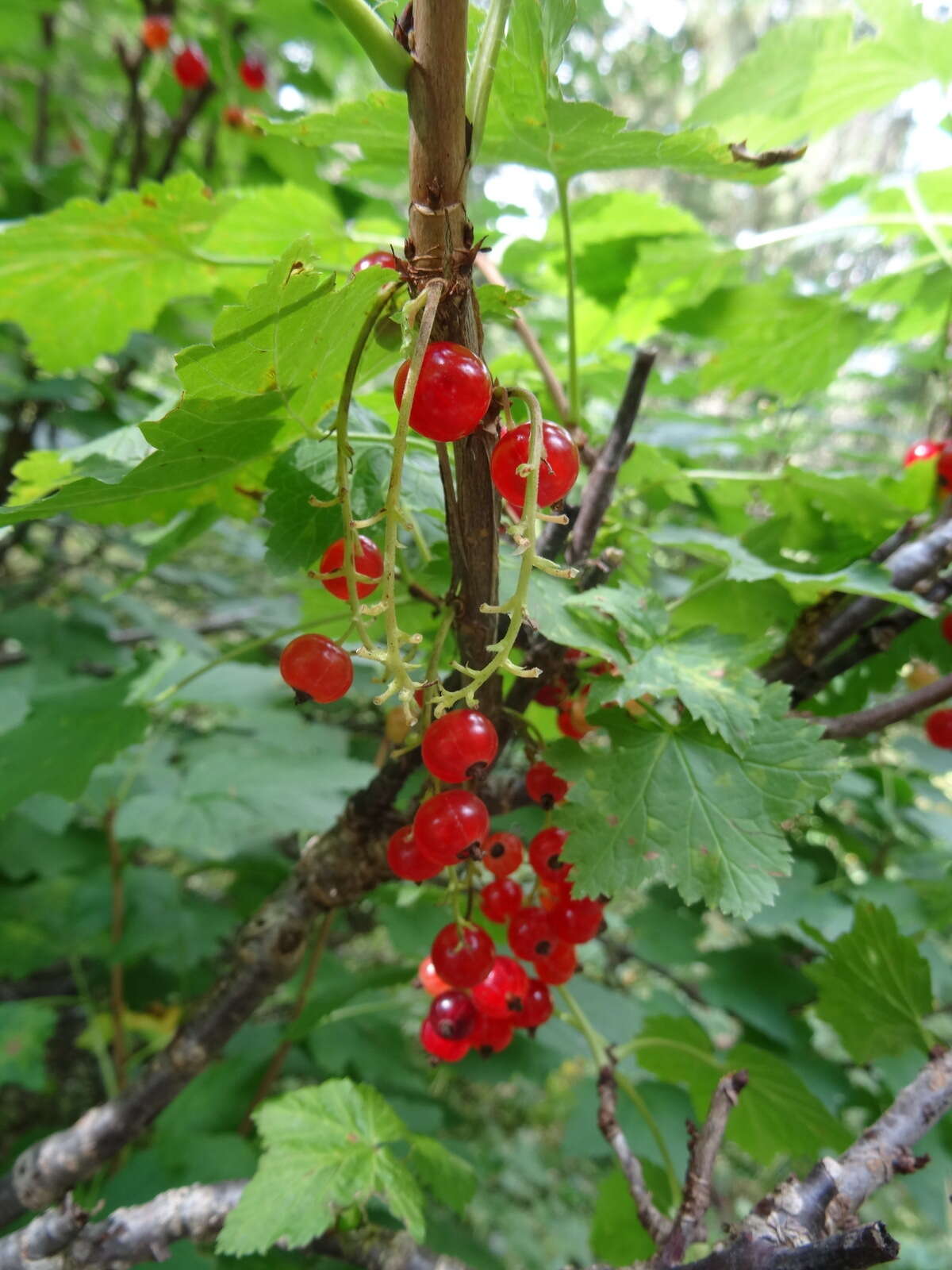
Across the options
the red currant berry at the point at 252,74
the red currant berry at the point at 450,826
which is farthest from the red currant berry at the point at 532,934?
the red currant berry at the point at 252,74

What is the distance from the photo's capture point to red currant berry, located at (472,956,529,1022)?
87 centimetres

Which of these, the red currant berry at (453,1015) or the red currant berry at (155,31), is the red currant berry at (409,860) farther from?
the red currant berry at (155,31)

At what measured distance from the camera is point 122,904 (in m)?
1.97

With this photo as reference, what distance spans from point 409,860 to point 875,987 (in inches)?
30.2

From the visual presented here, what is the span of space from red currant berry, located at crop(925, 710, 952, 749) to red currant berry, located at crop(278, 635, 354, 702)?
4.52 ft

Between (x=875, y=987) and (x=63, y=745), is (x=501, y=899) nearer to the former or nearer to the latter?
(x=875, y=987)

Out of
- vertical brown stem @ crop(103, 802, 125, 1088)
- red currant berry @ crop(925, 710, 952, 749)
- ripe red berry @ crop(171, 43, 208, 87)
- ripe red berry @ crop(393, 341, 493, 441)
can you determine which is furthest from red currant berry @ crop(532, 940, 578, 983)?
ripe red berry @ crop(171, 43, 208, 87)

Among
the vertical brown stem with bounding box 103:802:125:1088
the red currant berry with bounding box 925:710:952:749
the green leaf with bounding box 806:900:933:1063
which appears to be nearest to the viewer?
the green leaf with bounding box 806:900:933:1063

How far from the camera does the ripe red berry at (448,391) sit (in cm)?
49

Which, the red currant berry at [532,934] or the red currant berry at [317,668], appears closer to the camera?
the red currant berry at [317,668]

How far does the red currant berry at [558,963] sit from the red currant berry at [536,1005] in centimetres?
2

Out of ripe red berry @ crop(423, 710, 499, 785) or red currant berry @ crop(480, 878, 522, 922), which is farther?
red currant berry @ crop(480, 878, 522, 922)

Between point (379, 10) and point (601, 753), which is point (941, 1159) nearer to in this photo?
point (601, 753)

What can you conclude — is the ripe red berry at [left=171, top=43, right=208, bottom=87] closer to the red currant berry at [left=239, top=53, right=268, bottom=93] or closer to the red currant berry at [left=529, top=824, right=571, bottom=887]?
the red currant berry at [left=239, top=53, right=268, bottom=93]
